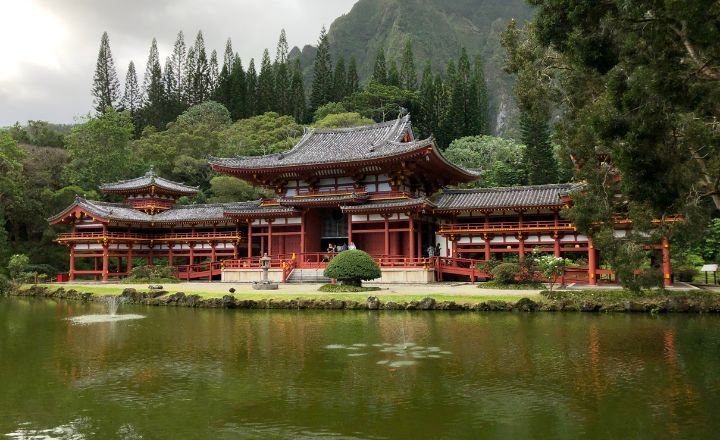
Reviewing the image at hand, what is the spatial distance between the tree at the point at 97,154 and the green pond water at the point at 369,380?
125 feet

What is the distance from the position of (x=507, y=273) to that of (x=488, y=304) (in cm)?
629

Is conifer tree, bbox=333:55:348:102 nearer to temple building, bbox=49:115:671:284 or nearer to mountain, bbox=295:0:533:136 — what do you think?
temple building, bbox=49:115:671:284

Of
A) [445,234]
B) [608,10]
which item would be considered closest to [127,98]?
[445,234]

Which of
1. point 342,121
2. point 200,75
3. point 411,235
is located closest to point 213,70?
point 200,75

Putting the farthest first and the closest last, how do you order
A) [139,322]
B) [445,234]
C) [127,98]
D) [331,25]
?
[331,25], [127,98], [445,234], [139,322]

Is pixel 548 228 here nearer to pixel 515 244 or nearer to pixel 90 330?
pixel 515 244

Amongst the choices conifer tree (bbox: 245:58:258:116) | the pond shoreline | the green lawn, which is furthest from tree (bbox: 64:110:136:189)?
the pond shoreline

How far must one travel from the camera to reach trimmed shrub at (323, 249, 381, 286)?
88.1 feet

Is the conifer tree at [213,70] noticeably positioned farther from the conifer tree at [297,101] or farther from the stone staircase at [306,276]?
the stone staircase at [306,276]

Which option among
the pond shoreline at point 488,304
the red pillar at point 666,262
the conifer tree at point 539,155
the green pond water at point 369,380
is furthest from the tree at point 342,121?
the green pond water at point 369,380

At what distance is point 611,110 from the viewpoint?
11914mm

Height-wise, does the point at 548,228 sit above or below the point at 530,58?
below

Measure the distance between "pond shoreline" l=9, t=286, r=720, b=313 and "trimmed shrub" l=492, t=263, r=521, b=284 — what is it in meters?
5.63

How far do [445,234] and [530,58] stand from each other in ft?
40.5
